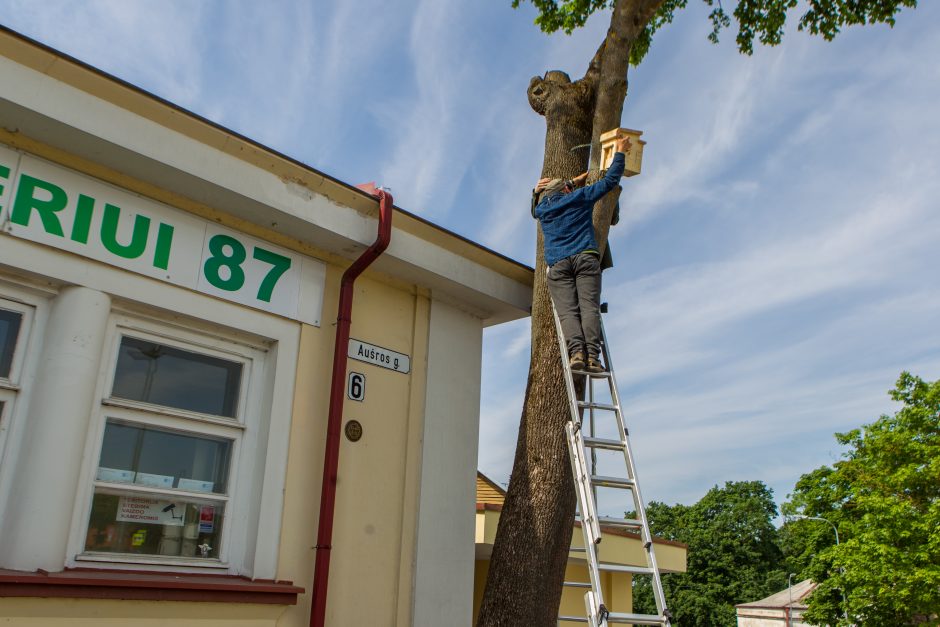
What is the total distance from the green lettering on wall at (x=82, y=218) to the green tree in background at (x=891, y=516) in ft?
89.6

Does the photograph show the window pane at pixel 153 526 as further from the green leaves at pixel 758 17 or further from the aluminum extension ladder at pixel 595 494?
the green leaves at pixel 758 17

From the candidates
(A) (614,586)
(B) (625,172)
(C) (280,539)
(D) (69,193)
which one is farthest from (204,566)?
(A) (614,586)

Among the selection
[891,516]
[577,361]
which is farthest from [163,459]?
[891,516]

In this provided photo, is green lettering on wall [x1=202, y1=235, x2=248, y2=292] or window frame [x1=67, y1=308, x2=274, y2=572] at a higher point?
green lettering on wall [x1=202, y1=235, x2=248, y2=292]

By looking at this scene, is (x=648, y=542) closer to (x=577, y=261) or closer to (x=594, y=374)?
(x=594, y=374)

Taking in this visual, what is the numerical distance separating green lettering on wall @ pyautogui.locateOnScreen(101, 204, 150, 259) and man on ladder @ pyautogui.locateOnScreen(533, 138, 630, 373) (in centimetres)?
270

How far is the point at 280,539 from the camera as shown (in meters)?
5.03

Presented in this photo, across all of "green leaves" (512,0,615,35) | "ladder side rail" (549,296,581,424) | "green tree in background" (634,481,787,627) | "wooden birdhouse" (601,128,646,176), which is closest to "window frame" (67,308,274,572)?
"ladder side rail" (549,296,581,424)

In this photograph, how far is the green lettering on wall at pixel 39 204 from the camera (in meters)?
4.33

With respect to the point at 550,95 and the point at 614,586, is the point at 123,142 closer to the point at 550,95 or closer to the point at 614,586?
the point at 550,95

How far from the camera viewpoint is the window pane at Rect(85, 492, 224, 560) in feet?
14.8

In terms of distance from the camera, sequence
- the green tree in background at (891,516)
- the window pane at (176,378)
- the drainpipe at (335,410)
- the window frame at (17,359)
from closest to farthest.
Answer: the window frame at (17,359), the window pane at (176,378), the drainpipe at (335,410), the green tree in background at (891,516)

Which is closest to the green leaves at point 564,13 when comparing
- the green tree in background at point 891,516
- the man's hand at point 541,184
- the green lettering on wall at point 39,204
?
the man's hand at point 541,184

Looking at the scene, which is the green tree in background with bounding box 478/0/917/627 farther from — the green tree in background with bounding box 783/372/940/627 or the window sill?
the green tree in background with bounding box 783/372/940/627
